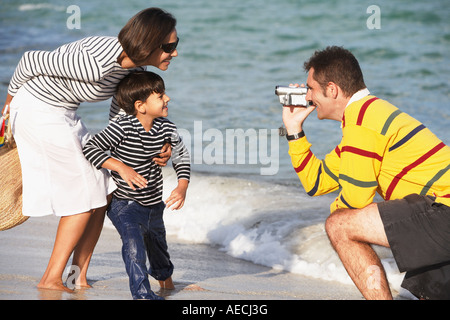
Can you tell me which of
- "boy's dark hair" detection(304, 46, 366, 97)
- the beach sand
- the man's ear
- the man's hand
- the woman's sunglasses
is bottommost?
the beach sand

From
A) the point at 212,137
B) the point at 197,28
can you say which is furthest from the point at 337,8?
the point at 212,137

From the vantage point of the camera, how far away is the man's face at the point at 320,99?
347 cm

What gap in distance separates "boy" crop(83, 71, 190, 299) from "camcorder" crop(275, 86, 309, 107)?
641mm

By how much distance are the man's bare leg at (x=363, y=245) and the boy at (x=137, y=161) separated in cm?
93

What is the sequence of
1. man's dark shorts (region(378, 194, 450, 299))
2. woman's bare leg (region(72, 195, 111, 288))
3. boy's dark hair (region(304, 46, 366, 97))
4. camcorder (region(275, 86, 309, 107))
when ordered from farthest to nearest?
woman's bare leg (region(72, 195, 111, 288)) → camcorder (region(275, 86, 309, 107)) → boy's dark hair (region(304, 46, 366, 97)) → man's dark shorts (region(378, 194, 450, 299))

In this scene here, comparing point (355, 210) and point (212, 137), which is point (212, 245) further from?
point (212, 137)

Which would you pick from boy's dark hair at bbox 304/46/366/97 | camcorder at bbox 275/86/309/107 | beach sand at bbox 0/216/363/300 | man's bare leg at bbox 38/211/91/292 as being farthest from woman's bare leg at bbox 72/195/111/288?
boy's dark hair at bbox 304/46/366/97

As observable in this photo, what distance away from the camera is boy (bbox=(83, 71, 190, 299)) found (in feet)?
11.8

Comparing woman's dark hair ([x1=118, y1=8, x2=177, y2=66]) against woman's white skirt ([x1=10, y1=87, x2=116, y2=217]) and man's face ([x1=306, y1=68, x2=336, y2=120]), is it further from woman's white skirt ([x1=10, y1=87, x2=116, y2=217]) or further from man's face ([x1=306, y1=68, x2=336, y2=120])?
man's face ([x1=306, y1=68, x2=336, y2=120])

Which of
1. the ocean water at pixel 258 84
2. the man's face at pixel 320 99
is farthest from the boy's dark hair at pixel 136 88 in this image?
the ocean water at pixel 258 84

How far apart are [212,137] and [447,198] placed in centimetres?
610

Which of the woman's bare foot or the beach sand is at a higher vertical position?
the woman's bare foot

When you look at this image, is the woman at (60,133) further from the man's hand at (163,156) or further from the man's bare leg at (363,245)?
the man's bare leg at (363,245)

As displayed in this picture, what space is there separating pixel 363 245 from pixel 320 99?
0.77m
